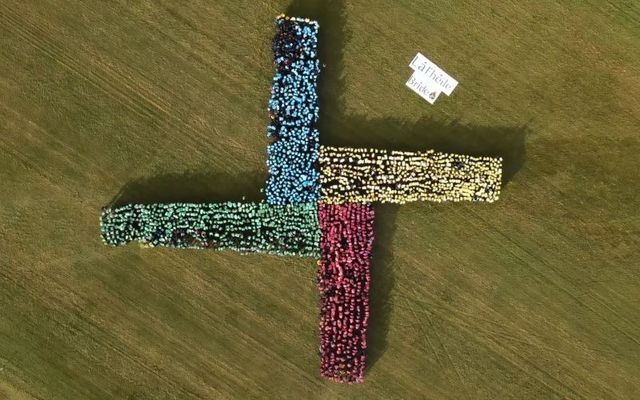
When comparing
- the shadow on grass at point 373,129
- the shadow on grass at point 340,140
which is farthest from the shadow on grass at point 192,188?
the shadow on grass at point 373,129

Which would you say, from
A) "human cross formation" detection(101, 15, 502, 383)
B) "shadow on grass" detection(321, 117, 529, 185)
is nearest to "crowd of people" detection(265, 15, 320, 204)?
"human cross formation" detection(101, 15, 502, 383)

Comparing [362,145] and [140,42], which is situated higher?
[362,145]

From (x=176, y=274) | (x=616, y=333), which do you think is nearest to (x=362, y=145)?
(x=176, y=274)

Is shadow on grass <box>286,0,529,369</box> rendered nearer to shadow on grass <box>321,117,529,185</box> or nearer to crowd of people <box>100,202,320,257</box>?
shadow on grass <box>321,117,529,185</box>

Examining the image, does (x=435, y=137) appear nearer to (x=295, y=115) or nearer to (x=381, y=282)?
(x=295, y=115)

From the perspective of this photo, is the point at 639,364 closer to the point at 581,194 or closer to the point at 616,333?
the point at 616,333

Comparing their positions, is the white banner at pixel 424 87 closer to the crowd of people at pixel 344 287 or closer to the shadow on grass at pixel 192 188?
the crowd of people at pixel 344 287

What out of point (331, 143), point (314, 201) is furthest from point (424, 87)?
point (314, 201)
